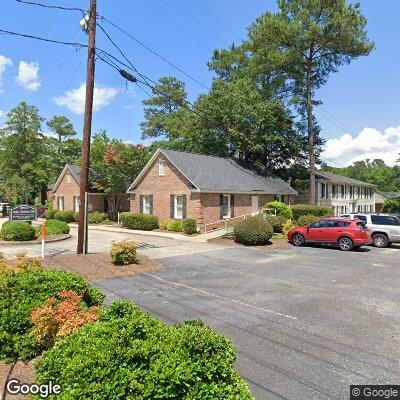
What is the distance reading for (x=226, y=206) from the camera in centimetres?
2842

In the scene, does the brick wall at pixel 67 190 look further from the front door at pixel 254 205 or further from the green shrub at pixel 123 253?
the green shrub at pixel 123 253

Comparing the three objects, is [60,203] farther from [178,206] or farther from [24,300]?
[24,300]

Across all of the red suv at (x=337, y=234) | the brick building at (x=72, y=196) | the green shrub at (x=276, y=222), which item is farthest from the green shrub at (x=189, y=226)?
the brick building at (x=72, y=196)

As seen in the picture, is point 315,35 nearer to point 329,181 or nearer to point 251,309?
point 329,181

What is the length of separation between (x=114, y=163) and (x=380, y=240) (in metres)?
23.5

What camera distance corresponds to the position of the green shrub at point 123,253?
13.1 meters

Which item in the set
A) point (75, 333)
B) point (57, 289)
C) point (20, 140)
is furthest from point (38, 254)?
point (20, 140)

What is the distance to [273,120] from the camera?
3772 centimetres

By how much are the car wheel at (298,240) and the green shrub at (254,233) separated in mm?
1723

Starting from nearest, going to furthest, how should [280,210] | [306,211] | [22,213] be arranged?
1. [22,213]
2. [280,210]
3. [306,211]

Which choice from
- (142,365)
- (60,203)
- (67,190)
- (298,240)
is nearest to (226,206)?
(298,240)

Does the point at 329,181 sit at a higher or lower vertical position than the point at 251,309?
higher

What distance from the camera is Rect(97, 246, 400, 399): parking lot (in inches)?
217

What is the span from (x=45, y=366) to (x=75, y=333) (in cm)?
52
